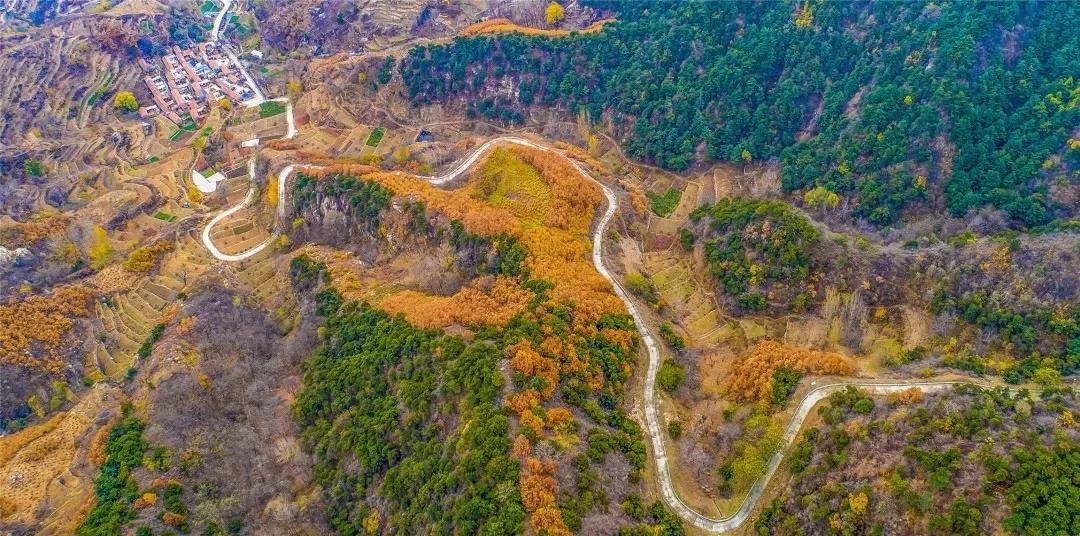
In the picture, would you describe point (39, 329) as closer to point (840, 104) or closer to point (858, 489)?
point (858, 489)

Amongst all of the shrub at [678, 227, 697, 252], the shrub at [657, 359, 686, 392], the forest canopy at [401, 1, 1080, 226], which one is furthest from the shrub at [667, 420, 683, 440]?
the forest canopy at [401, 1, 1080, 226]

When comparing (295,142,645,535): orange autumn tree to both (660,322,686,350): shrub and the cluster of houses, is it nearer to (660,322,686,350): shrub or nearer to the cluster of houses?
(660,322,686,350): shrub

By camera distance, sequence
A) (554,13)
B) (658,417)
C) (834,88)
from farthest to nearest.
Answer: (554,13), (834,88), (658,417)

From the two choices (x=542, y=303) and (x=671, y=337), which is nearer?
(x=542, y=303)

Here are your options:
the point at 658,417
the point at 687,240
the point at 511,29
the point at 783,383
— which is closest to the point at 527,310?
the point at 658,417

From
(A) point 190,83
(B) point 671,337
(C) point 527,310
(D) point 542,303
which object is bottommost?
(B) point 671,337

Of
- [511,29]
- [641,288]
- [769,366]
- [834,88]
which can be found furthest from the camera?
[511,29]

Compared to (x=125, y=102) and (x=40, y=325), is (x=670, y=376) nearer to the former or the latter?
(x=40, y=325)

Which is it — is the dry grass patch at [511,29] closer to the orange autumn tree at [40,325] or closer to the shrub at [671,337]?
the shrub at [671,337]
